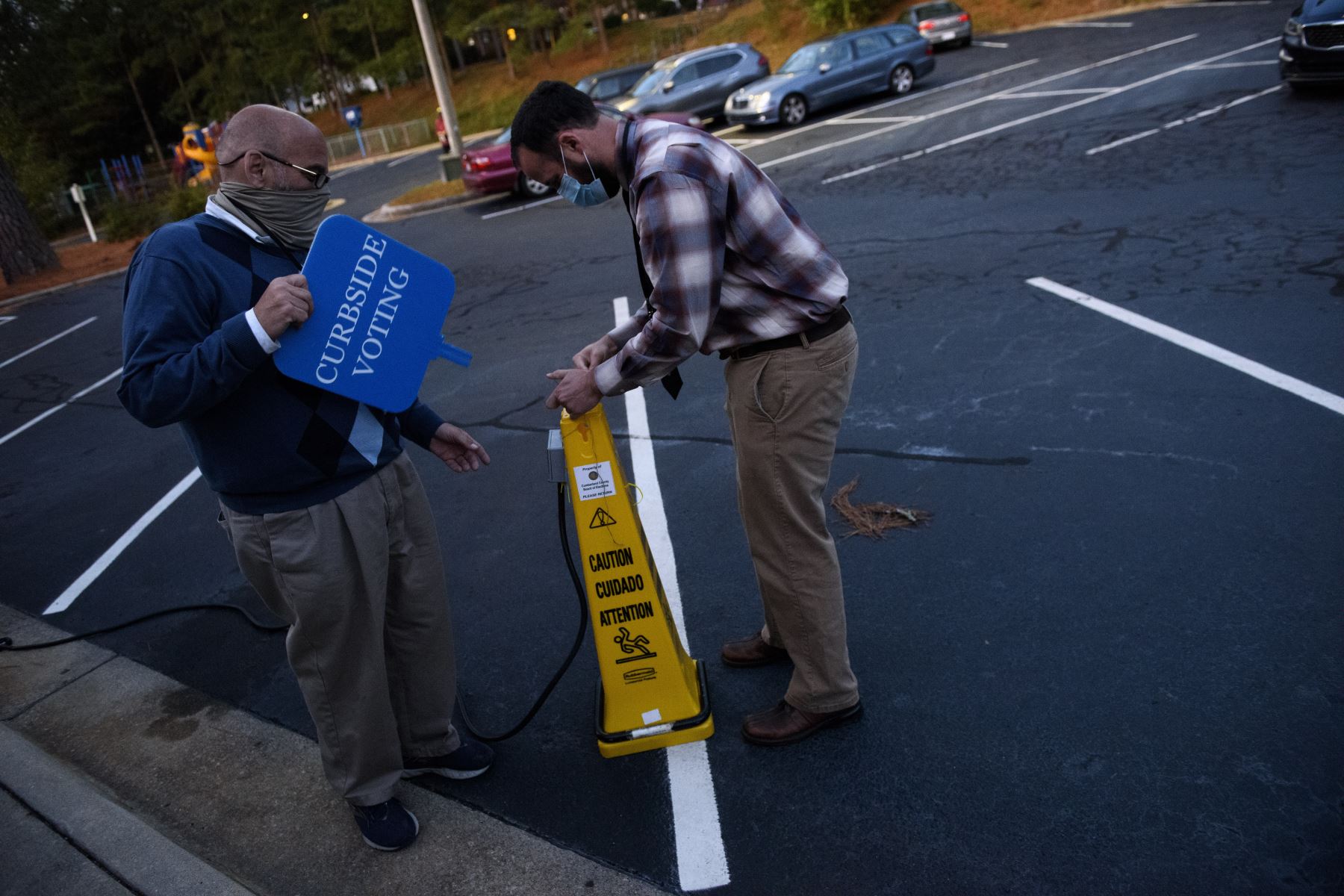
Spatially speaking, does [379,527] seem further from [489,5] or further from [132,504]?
[489,5]

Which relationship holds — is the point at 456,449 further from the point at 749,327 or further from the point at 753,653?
the point at 753,653

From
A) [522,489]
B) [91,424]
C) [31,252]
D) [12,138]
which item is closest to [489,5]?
[12,138]

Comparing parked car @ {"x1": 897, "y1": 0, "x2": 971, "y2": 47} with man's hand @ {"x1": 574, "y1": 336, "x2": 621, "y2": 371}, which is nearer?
man's hand @ {"x1": 574, "y1": 336, "x2": 621, "y2": 371}

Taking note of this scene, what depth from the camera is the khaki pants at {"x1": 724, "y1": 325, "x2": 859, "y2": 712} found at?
261 cm

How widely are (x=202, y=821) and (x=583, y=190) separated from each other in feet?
7.57

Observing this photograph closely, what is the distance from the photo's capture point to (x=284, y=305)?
2.23 m

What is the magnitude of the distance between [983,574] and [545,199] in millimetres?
12962

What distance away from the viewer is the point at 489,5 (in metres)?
42.2

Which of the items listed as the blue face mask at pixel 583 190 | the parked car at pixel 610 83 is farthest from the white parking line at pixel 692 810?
the parked car at pixel 610 83

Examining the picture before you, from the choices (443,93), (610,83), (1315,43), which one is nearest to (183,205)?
(443,93)

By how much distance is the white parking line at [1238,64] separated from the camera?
13.7 m

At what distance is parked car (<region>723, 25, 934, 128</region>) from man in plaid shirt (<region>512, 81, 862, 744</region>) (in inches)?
583

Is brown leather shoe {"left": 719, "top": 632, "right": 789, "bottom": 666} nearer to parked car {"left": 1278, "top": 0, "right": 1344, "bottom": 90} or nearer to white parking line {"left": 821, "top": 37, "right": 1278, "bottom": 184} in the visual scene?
white parking line {"left": 821, "top": 37, "right": 1278, "bottom": 184}

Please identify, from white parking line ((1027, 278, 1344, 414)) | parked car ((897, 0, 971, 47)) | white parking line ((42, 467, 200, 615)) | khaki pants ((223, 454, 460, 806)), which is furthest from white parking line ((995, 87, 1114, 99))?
khaki pants ((223, 454, 460, 806))
